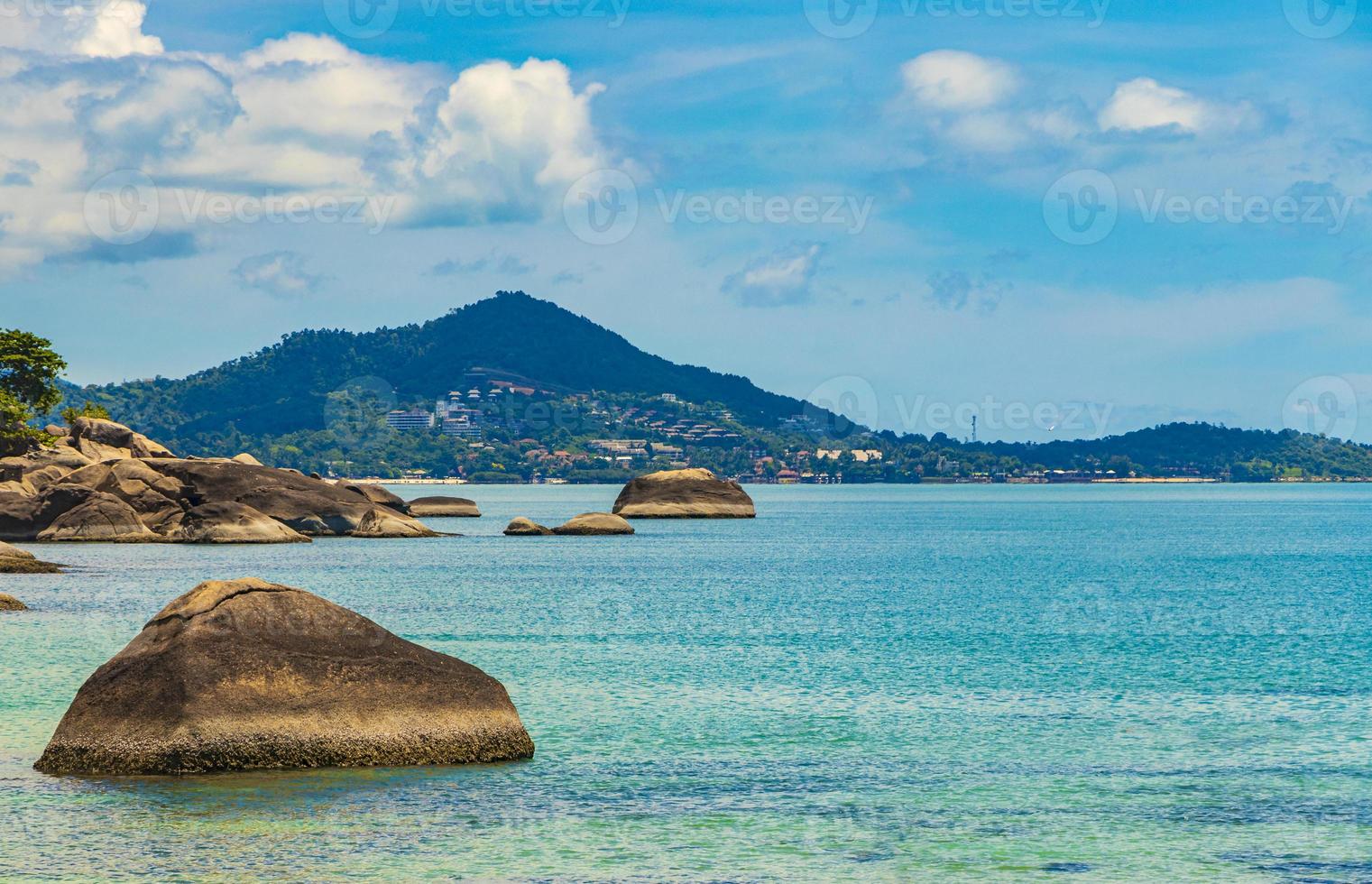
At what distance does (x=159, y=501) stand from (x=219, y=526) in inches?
187

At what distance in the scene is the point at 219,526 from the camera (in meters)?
84.7

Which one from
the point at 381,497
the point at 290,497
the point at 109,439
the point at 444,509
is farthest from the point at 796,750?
the point at 444,509

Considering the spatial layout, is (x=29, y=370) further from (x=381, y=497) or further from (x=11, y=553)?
(x=11, y=553)

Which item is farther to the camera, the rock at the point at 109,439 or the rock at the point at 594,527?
the rock at the point at 594,527

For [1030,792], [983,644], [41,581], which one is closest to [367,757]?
[1030,792]

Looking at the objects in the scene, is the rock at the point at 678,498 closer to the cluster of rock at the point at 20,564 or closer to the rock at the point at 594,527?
the rock at the point at 594,527

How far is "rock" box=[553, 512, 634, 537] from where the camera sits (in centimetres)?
11012

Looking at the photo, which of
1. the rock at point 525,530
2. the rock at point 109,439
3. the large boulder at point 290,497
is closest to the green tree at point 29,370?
the rock at point 109,439

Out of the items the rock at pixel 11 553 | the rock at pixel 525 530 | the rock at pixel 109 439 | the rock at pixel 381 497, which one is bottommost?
the rock at pixel 525 530

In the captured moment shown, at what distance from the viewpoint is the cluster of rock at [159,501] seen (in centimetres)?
8294

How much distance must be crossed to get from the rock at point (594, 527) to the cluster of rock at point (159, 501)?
1449cm

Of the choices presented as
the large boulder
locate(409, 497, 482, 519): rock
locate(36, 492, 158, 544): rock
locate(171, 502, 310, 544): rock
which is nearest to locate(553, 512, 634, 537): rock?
the large boulder

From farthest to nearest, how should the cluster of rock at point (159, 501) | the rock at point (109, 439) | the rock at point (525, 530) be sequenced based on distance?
the rock at point (525, 530)
the rock at point (109, 439)
the cluster of rock at point (159, 501)

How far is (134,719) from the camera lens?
65.3ft
